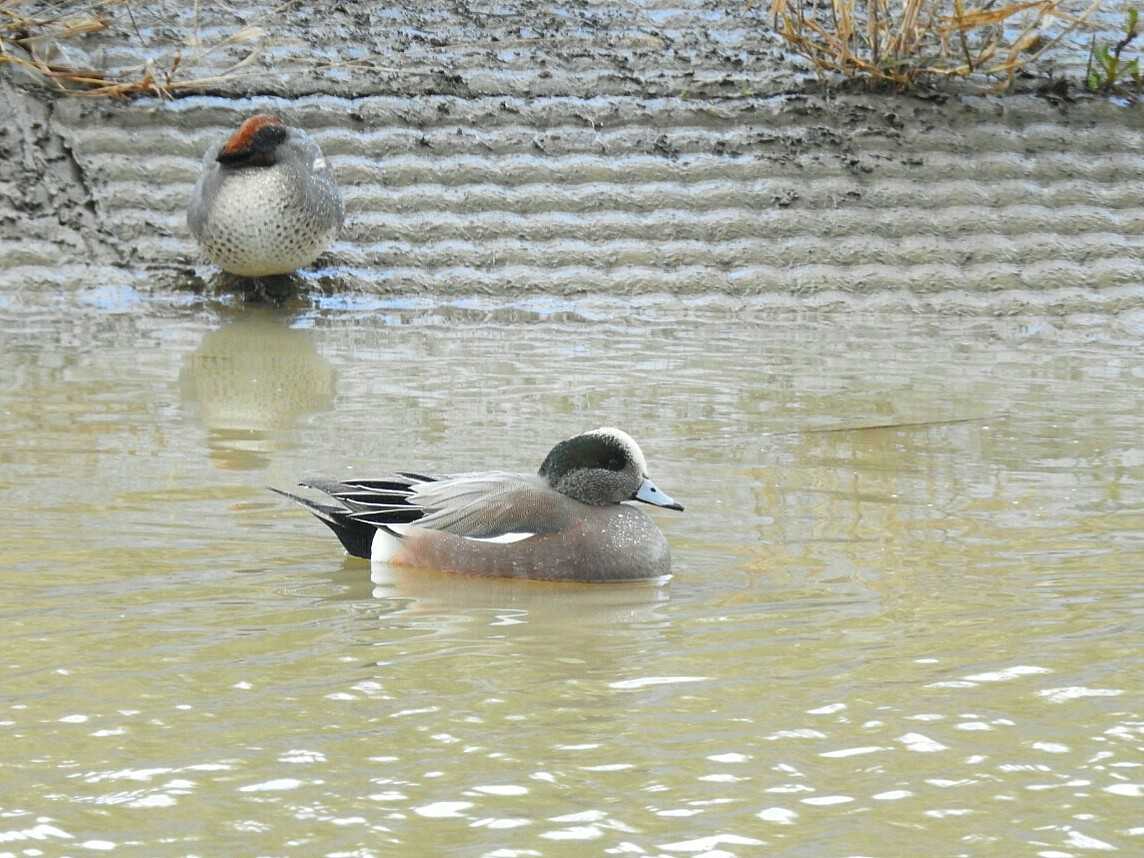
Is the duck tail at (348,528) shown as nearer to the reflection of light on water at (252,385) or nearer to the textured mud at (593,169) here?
the reflection of light on water at (252,385)

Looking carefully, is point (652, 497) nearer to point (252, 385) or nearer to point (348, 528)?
point (348, 528)

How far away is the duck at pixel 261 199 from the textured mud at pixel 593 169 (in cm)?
52

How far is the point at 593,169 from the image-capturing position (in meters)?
9.38

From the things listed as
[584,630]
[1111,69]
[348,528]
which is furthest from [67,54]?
[584,630]

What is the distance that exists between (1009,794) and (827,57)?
759cm

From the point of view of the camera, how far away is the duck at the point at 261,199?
26.8 ft

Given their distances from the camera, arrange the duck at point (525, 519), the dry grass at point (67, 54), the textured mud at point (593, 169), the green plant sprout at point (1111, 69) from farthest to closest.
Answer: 1. the green plant sprout at point (1111, 69)
2. the dry grass at point (67, 54)
3. the textured mud at point (593, 169)
4. the duck at point (525, 519)

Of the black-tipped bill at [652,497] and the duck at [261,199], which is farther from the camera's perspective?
the duck at [261,199]

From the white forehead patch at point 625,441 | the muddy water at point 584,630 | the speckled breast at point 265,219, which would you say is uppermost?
the speckled breast at point 265,219

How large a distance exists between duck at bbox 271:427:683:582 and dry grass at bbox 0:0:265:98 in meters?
5.11

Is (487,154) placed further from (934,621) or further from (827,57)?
(934,621)

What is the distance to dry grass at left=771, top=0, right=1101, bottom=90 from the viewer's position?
380 inches

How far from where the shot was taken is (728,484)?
17.6 ft

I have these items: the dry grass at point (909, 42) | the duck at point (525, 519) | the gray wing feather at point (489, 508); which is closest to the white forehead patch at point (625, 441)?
the duck at point (525, 519)
